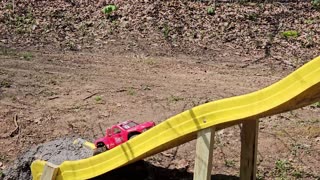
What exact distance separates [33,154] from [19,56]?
11.1 feet

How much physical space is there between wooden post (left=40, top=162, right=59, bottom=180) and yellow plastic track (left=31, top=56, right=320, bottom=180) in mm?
38

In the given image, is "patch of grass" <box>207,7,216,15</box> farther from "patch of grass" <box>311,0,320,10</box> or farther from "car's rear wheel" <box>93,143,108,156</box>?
"car's rear wheel" <box>93,143,108,156</box>

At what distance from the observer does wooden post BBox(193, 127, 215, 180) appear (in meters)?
3.18

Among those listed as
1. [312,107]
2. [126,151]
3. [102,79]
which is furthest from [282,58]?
[126,151]

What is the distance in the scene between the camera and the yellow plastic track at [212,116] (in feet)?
8.87

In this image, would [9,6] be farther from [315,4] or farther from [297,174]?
[297,174]

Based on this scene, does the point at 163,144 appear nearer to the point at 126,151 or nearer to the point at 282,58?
the point at 126,151

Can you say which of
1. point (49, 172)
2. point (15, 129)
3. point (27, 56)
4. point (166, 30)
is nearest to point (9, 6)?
point (27, 56)

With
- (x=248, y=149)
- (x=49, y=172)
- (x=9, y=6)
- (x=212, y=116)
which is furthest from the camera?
(x=9, y=6)

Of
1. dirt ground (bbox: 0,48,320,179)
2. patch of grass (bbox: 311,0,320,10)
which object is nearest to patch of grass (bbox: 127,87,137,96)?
dirt ground (bbox: 0,48,320,179)

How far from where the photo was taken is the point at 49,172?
3871mm

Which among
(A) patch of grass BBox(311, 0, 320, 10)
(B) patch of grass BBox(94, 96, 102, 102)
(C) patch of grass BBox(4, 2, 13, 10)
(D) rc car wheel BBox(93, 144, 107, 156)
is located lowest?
(D) rc car wheel BBox(93, 144, 107, 156)

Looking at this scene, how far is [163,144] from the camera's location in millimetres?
3367

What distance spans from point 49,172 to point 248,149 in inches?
58.1
